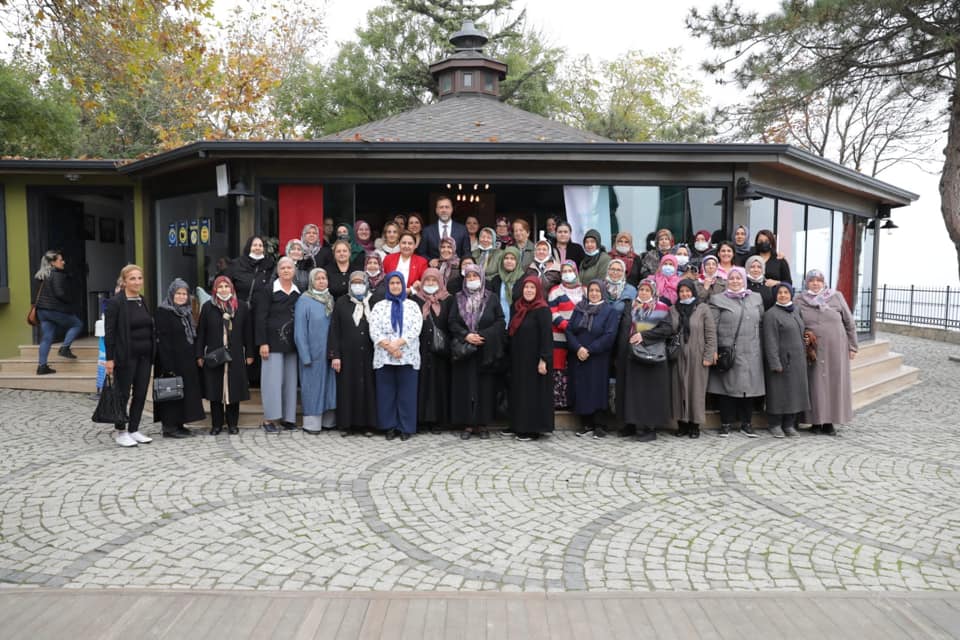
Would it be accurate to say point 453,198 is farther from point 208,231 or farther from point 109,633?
point 109,633

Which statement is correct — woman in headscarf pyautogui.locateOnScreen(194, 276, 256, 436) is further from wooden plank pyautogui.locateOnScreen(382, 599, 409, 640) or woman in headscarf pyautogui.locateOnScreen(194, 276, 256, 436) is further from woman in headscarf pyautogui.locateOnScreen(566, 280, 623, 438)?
wooden plank pyautogui.locateOnScreen(382, 599, 409, 640)

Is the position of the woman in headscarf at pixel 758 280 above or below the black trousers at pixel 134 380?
above

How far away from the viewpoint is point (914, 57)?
1330 cm

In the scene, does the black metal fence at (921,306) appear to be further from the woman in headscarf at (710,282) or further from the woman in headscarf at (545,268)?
the woman in headscarf at (545,268)

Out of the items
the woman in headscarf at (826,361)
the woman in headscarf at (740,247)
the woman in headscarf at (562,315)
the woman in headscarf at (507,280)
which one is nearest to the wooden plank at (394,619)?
the woman in headscarf at (562,315)

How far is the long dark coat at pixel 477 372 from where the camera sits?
707 cm

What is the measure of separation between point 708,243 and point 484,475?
4.61 meters

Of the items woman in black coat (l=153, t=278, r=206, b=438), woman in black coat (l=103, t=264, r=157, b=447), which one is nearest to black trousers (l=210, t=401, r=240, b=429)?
woman in black coat (l=153, t=278, r=206, b=438)

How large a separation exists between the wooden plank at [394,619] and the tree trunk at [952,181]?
52.2ft

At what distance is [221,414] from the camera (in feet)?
24.0

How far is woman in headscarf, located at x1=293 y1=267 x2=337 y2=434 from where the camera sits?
724cm

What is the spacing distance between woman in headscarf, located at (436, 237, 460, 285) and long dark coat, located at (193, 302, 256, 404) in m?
2.25

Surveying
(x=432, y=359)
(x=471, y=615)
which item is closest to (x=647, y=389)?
(x=432, y=359)

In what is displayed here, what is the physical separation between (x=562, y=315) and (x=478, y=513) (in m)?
3.02
